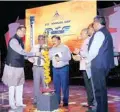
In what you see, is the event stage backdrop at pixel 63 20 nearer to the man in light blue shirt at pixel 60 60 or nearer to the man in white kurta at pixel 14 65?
the man in light blue shirt at pixel 60 60

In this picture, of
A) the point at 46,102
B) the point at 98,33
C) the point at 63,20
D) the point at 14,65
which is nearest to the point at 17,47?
the point at 14,65

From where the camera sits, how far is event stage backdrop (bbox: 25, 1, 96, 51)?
4914mm

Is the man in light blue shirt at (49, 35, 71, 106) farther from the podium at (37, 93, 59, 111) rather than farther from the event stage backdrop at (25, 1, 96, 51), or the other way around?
the podium at (37, 93, 59, 111)

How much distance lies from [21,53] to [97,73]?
138cm

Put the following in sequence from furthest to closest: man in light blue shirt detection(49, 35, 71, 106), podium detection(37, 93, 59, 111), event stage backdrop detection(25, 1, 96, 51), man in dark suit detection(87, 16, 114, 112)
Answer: event stage backdrop detection(25, 1, 96, 51) < man in light blue shirt detection(49, 35, 71, 106) < podium detection(37, 93, 59, 111) < man in dark suit detection(87, 16, 114, 112)

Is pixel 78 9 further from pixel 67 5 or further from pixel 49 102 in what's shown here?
pixel 49 102

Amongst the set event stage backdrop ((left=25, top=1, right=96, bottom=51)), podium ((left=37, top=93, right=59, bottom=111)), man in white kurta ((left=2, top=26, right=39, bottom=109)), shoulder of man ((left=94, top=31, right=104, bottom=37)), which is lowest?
podium ((left=37, top=93, right=59, bottom=111))

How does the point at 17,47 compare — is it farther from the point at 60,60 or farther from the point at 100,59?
the point at 100,59

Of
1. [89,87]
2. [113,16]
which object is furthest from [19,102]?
[113,16]

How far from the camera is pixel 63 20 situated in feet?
17.4

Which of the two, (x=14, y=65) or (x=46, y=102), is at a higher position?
(x=14, y=65)

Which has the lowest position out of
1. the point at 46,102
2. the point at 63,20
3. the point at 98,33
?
the point at 46,102

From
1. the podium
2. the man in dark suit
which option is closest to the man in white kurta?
the podium

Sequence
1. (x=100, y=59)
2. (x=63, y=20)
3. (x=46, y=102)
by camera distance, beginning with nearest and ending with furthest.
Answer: (x=100, y=59)
(x=46, y=102)
(x=63, y=20)
